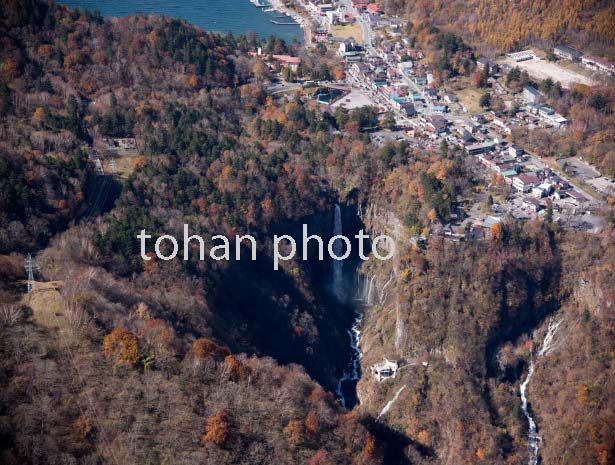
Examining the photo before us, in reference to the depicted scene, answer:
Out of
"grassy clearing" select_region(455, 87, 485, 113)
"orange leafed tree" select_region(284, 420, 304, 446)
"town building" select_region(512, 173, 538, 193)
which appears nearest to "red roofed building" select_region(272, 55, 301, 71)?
"grassy clearing" select_region(455, 87, 485, 113)

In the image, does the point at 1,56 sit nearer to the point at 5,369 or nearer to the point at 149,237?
the point at 149,237

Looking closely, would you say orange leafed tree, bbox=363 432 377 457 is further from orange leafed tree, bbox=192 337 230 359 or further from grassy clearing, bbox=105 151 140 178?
grassy clearing, bbox=105 151 140 178

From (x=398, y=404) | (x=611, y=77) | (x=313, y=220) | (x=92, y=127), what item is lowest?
(x=398, y=404)

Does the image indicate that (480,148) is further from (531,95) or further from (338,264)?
(338,264)

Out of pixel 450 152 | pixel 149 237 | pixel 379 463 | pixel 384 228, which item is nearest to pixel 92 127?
pixel 149 237

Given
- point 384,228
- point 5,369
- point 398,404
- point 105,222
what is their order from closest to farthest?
point 5,369 → point 398,404 → point 105,222 → point 384,228

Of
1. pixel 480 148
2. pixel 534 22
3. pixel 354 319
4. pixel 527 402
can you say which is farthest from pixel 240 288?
pixel 534 22
